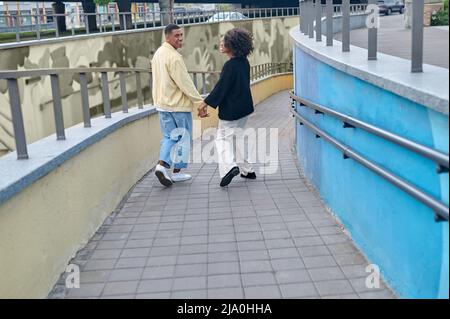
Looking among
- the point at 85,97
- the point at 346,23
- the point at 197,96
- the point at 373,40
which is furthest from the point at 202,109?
the point at 373,40

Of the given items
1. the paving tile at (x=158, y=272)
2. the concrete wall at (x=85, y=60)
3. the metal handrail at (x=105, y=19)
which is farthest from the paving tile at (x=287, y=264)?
the metal handrail at (x=105, y=19)

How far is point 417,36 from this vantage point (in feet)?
10.7

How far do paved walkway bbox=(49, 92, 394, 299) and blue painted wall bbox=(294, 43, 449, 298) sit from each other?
0.20m

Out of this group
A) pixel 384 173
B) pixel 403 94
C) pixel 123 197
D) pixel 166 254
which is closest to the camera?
pixel 403 94

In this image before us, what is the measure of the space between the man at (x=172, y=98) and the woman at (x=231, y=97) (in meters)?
0.23

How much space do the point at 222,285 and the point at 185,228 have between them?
4.33 feet

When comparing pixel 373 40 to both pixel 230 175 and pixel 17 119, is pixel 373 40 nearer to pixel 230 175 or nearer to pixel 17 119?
pixel 230 175

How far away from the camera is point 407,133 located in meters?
3.05

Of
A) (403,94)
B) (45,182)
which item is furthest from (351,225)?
(45,182)

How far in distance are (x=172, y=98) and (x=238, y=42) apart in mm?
950

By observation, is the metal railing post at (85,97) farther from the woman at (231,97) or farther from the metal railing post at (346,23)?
the metal railing post at (346,23)

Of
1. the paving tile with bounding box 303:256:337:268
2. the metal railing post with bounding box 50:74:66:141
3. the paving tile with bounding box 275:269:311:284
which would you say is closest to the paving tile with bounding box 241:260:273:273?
the paving tile with bounding box 275:269:311:284

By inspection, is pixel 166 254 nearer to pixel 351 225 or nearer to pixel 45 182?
pixel 45 182

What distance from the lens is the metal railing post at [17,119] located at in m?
3.72
